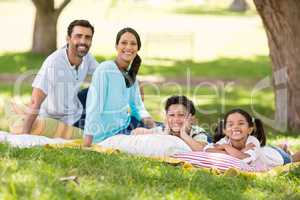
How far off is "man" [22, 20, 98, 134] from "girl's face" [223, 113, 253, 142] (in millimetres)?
1792

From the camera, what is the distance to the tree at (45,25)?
56.1ft

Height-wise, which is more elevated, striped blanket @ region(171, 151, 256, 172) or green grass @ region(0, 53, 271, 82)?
green grass @ region(0, 53, 271, 82)

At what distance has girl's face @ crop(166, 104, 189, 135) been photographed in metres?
6.93

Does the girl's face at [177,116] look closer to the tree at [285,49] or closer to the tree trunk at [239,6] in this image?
the tree at [285,49]

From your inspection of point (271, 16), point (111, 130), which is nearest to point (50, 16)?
point (271, 16)

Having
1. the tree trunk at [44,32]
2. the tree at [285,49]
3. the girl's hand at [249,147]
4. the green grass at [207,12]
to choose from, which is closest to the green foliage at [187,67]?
the tree trunk at [44,32]

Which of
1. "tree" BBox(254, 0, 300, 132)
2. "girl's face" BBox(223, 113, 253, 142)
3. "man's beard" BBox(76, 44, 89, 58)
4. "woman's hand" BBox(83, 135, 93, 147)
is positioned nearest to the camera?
"girl's face" BBox(223, 113, 253, 142)

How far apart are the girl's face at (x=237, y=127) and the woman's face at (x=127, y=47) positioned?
123 centimetres

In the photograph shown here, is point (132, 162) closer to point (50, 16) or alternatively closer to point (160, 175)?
point (160, 175)

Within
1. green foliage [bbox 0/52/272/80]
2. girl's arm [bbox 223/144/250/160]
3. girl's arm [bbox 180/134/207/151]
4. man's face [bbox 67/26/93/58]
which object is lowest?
girl's arm [bbox 223/144/250/160]

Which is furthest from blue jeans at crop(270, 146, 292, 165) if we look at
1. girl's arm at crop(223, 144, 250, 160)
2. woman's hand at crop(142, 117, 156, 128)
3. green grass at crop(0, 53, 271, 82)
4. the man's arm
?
green grass at crop(0, 53, 271, 82)

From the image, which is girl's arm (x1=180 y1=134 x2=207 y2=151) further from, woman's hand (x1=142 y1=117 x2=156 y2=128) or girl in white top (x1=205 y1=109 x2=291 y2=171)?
woman's hand (x1=142 y1=117 x2=156 y2=128)

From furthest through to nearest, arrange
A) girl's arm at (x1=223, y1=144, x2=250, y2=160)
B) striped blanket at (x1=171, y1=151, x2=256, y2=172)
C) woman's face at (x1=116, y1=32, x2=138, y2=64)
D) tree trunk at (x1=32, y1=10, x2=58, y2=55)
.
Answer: tree trunk at (x1=32, y1=10, x2=58, y2=55)
woman's face at (x1=116, y1=32, x2=138, y2=64)
girl's arm at (x1=223, y1=144, x2=250, y2=160)
striped blanket at (x1=171, y1=151, x2=256, y2=172)

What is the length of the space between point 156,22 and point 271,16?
19.3 m
